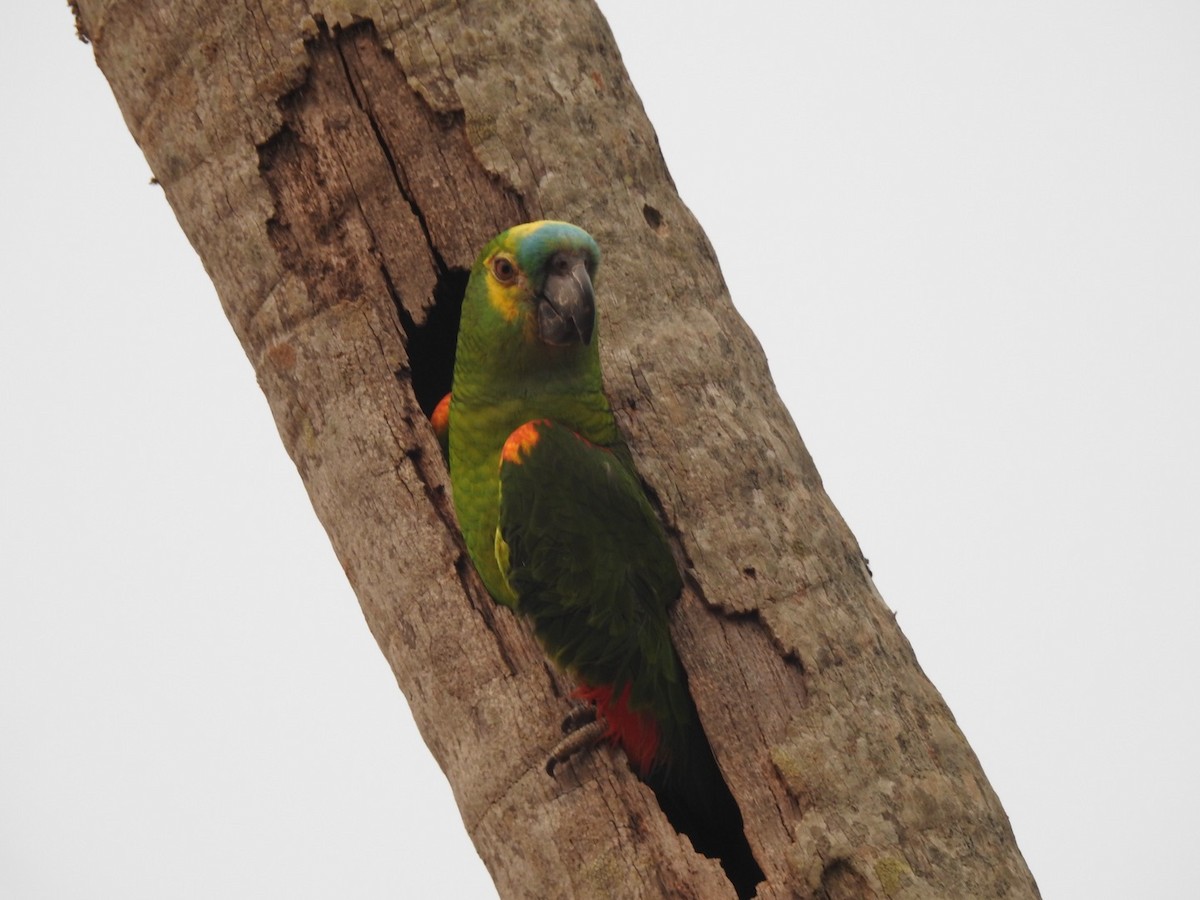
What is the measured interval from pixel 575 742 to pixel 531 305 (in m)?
1.23

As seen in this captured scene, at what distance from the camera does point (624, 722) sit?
321cm

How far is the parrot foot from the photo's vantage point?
3.14 meters

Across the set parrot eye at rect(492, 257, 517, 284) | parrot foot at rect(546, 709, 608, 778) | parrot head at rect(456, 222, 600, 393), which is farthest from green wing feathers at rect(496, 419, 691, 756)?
parrot eye at rect(492, 257, 517, 284)

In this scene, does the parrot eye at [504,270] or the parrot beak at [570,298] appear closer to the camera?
the parrot beak at [570,298]

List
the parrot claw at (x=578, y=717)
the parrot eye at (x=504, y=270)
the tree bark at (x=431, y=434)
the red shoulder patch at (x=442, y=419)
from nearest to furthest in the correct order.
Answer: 1. the tree bark at (x=431, y=434)
2. the parrot claw at (x=578, y=717)
3. the parrot eye at (x=504, y=270)
4. the red shoulder patch at (x=442, y=419)

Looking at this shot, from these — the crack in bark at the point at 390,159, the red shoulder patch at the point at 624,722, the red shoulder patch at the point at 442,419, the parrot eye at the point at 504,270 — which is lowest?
the red shoulder patch at the point at 624,722

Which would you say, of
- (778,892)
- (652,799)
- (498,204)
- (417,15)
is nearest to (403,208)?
(498,204)

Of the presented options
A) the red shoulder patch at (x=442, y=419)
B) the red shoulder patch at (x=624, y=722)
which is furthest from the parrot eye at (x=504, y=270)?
the red shoulder patch at (x=624, y=722)

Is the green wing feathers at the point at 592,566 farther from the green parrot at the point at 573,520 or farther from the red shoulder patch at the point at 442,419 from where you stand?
the red shoulder patch at the point at 442,419

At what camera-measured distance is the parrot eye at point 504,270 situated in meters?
3.33

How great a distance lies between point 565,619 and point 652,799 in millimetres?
533

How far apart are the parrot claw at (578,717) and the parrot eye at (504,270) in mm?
1203

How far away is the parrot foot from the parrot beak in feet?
3.47

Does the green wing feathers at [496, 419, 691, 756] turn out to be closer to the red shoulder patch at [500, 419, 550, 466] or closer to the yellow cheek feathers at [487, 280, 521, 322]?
the red shoulder patch at [500, 419, 550, 466]
